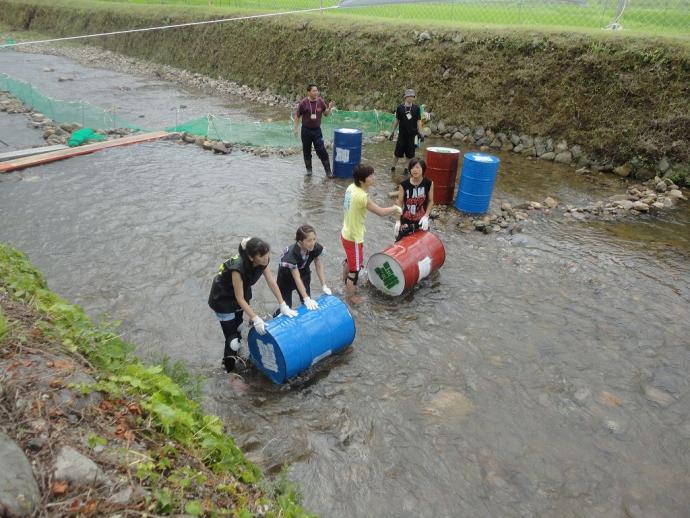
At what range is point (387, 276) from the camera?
679 cm

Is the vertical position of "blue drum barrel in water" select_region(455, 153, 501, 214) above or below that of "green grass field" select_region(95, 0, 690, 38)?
below

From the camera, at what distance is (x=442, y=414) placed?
15.9 ft

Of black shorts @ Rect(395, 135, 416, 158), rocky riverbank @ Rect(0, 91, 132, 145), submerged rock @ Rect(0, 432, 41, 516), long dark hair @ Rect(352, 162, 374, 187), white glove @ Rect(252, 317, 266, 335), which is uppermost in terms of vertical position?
long dark hair @ Rect(352, 162, 374, 187)

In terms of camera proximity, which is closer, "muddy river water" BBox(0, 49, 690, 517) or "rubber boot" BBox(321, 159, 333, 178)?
"muddy river water" BBox(0, 49, 690, 517)

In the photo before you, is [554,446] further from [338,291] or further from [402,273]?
[338,291]

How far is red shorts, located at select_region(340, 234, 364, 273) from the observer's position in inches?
261

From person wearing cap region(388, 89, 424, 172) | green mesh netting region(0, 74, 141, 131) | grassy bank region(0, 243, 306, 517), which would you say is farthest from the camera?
green mesh netting region(0, 74, 141, 131)

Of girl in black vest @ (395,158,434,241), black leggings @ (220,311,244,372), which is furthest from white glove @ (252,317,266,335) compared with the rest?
girl in black vest @ (395,158,434,241)

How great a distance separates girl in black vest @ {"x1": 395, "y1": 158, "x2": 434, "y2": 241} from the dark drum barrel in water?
277 centimetres

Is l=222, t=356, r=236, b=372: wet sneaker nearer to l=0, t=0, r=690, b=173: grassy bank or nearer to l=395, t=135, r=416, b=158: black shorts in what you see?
l=395, t=135, r=416, b=158: black shorts

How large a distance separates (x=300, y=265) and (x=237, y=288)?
1063 millimetres

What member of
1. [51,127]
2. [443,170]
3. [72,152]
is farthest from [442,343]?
[51,127]

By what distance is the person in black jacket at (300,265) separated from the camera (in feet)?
17.5

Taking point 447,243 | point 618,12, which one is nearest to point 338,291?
point 447,243
